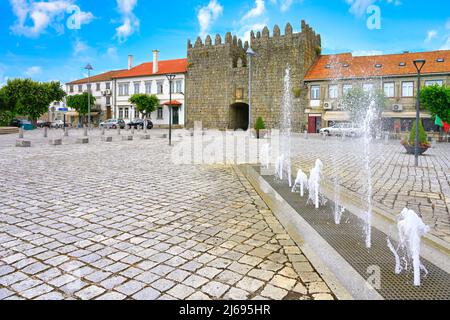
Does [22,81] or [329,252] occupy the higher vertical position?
[22,81]

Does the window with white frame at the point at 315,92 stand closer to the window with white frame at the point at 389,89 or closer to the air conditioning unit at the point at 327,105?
the air conditioning unit at the point at 327,105

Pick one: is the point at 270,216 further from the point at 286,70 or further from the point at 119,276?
the point at 286,70

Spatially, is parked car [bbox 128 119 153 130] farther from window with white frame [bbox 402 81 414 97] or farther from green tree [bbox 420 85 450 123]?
green tree [bbox 420 85 450 123]

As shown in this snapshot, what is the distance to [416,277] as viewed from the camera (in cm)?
301

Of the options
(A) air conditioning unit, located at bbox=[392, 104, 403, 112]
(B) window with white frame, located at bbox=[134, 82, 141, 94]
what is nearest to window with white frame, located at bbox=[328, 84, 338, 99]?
(A) air conditioning unit, located at bbox=[392, 104, 403, 112]

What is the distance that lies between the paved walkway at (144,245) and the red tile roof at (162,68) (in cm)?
4367

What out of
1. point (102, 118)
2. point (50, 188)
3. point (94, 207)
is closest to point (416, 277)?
point (94, 207)

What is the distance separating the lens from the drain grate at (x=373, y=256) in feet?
9.38

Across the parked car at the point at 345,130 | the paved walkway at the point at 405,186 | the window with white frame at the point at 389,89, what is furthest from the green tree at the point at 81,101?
the paved walkway at the point at 405,186

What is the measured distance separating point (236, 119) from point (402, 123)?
781 inches

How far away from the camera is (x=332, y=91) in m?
38.1

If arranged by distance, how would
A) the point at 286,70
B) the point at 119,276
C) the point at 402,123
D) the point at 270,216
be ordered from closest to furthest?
the point at 119,276 → the point at 270,216 → the point at 402,123 → the point at 286,70

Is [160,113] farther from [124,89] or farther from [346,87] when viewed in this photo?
[346,87]
